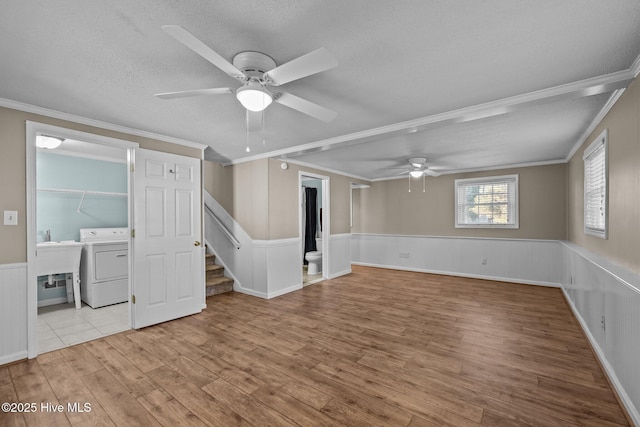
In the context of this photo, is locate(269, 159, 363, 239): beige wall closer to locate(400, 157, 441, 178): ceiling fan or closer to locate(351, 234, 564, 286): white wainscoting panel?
locate(400, 157, 441, 178): ceiling fan

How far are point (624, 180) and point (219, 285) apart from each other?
5.03 meters

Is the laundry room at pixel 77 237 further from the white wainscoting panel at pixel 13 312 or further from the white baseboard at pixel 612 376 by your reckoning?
the white baseboard at pixel 612 376

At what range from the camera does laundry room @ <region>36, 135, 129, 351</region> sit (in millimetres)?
3816

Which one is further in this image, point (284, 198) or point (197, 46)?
point (284, 198)

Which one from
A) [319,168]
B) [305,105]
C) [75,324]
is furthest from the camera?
[319,168]

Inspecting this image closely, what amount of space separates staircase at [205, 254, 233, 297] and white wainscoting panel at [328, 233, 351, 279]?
82.5 inches

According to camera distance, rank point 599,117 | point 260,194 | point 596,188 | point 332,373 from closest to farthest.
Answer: point 332,373
point 599,117
point 596,188
point 260,194

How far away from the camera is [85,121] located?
299 cm

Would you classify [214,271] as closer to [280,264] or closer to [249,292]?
[249,292]

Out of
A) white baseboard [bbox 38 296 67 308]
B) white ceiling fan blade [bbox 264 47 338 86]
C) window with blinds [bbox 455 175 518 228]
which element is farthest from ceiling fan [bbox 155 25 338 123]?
window with blinds [bbox 455 175 518 228]

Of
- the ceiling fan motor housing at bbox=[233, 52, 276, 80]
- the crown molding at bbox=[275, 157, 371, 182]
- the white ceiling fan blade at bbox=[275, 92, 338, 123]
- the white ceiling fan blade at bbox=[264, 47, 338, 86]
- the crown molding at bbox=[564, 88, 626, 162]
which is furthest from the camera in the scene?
the crown molding at bbox=[275, 157, 371, 182]

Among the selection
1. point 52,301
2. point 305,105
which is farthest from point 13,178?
point 305,105

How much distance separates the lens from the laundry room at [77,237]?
3.82m

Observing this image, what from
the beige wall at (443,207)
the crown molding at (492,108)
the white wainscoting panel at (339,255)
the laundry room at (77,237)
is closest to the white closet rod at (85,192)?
the laundry room at (77,237)
